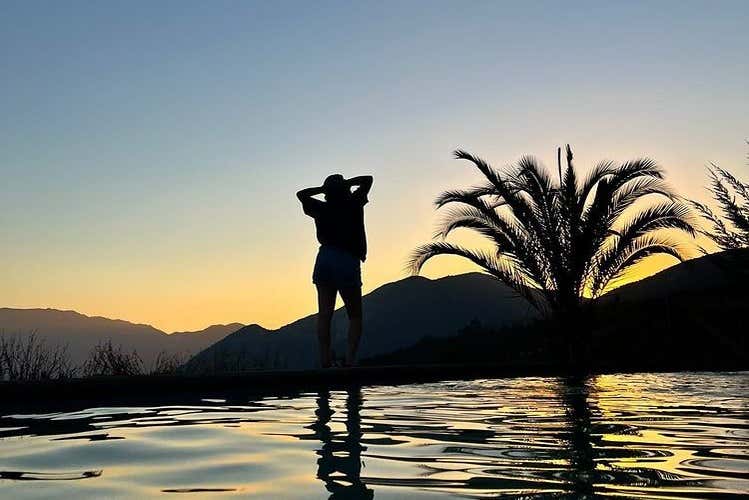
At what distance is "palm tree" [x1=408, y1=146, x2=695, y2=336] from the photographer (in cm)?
1216

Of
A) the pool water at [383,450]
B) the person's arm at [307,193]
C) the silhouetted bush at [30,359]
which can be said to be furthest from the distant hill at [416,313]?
the pool water at [383,450]

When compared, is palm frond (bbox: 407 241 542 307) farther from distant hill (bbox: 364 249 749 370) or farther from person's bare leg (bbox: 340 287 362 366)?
person's bare leg (bbox: 340 287 362 366)

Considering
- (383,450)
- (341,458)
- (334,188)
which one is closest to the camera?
(341,458)

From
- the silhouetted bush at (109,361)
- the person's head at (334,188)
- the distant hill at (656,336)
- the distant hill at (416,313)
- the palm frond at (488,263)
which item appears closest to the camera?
the person's head at (334,188)

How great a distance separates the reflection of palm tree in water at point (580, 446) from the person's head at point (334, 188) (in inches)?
127

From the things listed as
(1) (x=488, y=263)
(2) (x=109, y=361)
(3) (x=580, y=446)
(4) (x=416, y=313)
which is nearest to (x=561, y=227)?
(1) (x=488, y=263)

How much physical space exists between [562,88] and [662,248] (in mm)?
3327

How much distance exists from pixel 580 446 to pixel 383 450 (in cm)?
78

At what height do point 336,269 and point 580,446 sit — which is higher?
point 336,269

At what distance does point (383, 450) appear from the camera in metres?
2.79

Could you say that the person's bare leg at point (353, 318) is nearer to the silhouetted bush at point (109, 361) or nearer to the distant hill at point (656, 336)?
the distant hill at point (656, 336)

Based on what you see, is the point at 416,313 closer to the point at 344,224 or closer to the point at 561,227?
the point at 561,227

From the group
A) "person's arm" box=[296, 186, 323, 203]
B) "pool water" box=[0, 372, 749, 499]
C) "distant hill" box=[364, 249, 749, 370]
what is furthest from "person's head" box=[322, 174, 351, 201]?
"distant hill" box=[364, 249, 749, 370]

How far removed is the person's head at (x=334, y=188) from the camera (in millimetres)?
7723
